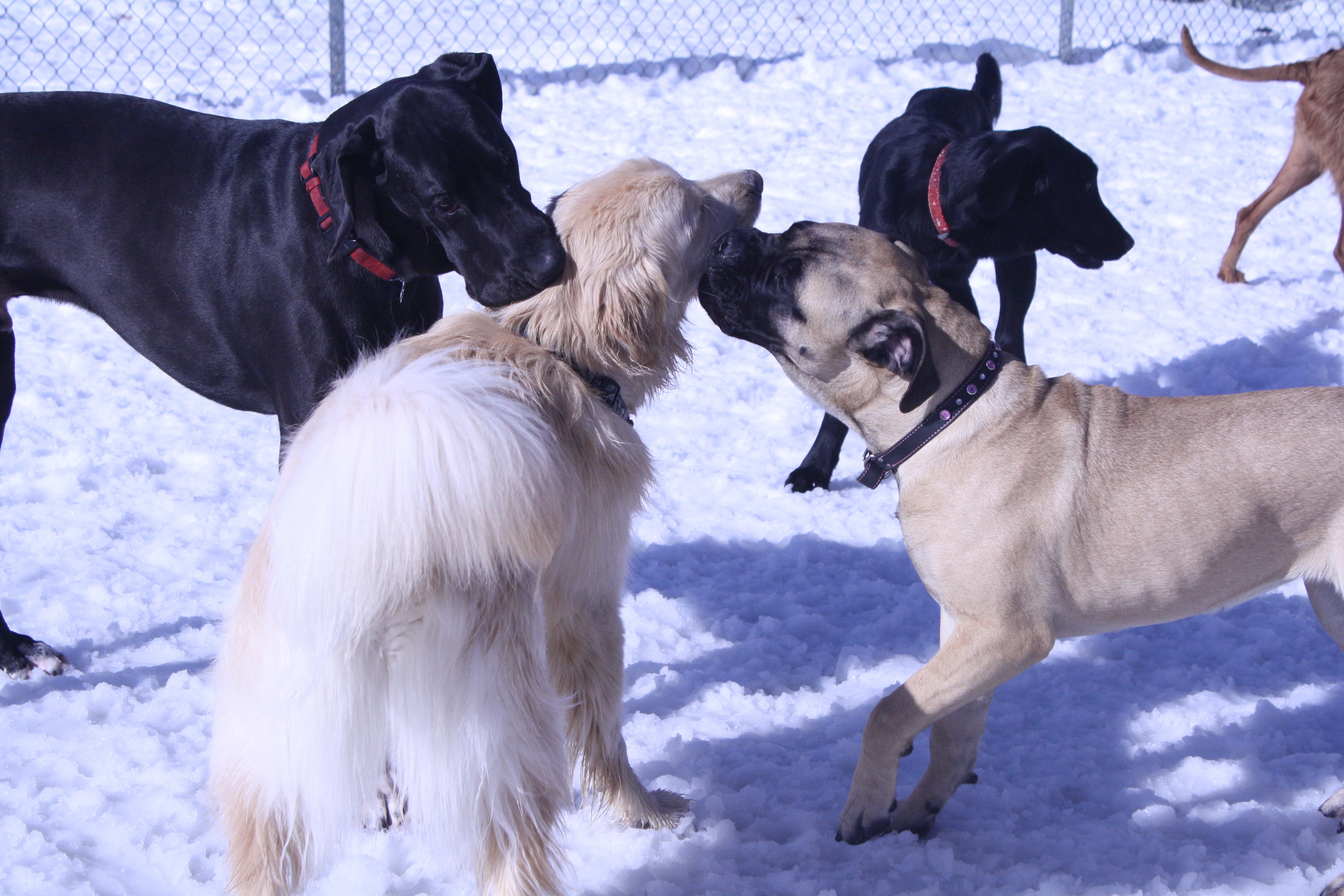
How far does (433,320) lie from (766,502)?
1.97 metres

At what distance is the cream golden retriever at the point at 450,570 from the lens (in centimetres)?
190

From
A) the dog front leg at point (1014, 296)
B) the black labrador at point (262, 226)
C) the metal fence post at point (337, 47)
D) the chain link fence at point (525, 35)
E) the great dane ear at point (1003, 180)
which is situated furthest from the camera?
the chain link fence at point (525, 35)

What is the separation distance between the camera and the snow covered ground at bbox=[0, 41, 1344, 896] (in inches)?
105

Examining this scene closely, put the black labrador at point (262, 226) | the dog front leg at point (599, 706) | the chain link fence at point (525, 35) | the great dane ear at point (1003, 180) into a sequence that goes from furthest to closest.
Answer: the chain link fence at point (525, 35) → the great dane ear at point (1003, 180) → the black labrador at point (262, 226) → the dog front leg at point (599, 706)

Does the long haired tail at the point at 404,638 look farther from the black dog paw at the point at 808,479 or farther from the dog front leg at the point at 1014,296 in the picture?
the dog front leg at the point at 1014,296

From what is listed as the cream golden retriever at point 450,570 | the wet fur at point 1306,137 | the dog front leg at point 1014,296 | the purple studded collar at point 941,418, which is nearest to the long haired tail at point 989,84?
the wet fur at point 1306,137

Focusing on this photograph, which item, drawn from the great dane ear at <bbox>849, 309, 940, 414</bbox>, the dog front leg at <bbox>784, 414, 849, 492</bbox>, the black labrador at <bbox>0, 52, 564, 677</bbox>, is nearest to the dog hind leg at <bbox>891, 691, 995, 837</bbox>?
the great dane ear at <bbox>849, 309, 940, 414</bbox>

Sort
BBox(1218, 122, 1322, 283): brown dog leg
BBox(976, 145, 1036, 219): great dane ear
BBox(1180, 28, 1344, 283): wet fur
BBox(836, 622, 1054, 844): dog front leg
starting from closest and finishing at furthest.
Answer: BBox(836, 622, 1054, 844): dog front leg, BBox(976, 145, 1036, 219): great dane ear, BBox(1180, 28, 1344, 283): wet fur, BBox(1218, 122, 1322, 283): brown dog leg

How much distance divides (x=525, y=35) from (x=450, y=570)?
9.78 m

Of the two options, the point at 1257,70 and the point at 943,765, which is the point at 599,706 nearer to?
the point at 943,765

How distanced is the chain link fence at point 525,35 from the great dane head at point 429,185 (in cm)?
645

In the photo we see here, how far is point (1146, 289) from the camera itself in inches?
268

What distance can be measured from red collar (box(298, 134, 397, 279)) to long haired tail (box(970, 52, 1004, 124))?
4645mm

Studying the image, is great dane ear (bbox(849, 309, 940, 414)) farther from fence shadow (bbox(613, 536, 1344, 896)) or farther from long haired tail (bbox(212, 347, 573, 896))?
fence shadow (bbox(613, 536, 1344, 896))
